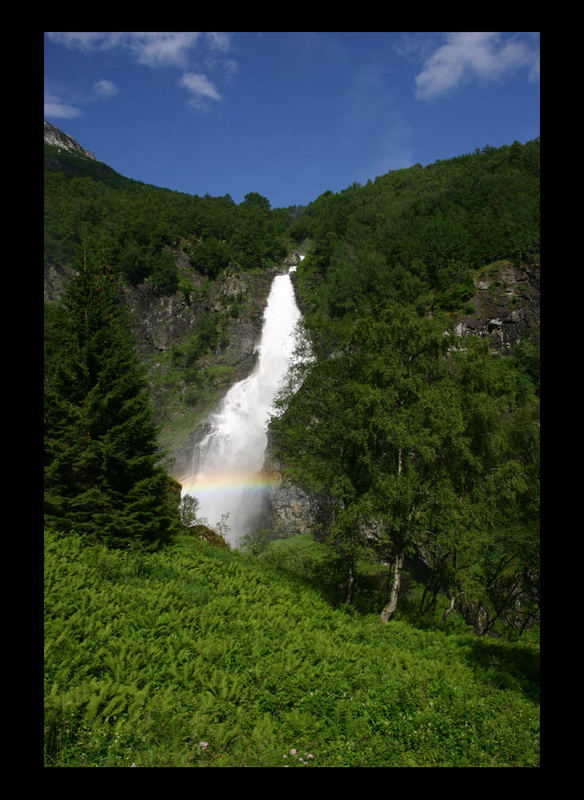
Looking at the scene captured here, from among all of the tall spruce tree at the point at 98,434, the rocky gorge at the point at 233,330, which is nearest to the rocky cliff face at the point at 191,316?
the rocky gorge at the point at 233,330

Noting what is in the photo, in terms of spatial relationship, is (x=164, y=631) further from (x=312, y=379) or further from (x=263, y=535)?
(x=263, y=535)

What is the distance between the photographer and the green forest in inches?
254

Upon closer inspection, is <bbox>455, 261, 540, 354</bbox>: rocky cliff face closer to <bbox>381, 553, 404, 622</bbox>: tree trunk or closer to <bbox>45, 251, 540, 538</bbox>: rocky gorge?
<bbox>45, 251, 540, 538</bbox>: rocky gorge

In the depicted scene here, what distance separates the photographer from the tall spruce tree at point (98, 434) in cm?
1373

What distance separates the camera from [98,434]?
14.6 metres

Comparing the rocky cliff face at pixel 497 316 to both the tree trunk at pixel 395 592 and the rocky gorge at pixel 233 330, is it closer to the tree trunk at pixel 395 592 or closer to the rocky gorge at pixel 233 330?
the rocky gorge at pixel 233 330

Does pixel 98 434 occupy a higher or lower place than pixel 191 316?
lower

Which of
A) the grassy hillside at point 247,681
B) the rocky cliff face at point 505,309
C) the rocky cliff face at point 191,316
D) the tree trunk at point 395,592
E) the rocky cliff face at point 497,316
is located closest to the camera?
the grassy hillside at point 247,681

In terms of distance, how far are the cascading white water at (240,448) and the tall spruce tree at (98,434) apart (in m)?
14.6

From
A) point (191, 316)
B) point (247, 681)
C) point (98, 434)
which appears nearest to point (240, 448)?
point (98, 434)

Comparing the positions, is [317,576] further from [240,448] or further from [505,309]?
[505,309]

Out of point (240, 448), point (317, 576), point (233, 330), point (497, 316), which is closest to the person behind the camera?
point (317, 576)

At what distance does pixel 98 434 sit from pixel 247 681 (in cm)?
993
